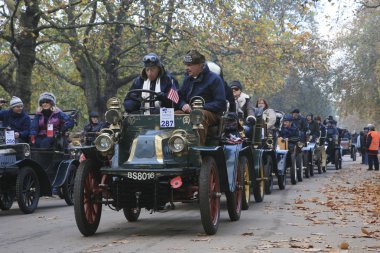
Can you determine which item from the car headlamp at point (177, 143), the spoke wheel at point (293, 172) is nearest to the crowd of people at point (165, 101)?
the car headlamp at point (177, 143)

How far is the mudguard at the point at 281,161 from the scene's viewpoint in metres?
18.9

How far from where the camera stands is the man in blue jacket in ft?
33.0

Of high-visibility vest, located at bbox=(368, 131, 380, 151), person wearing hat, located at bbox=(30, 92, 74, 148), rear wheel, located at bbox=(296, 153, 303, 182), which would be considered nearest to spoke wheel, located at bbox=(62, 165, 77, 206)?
person wearing hat, located at bbox=(30, 92, 74, 148)

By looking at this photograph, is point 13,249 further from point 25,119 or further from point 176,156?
point 25,119

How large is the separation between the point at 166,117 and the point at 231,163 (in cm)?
124

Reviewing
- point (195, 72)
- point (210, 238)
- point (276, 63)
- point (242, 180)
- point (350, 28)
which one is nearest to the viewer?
point (210, 238)

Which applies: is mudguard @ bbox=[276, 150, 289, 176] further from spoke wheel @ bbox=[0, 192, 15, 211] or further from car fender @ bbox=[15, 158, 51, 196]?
spoke wheel @ bbox=[0, 192, 15, 211]

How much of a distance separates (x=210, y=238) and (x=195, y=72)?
266 centimetres

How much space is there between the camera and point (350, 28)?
46.1m

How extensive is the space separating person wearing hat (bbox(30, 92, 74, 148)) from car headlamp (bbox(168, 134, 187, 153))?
5967mm

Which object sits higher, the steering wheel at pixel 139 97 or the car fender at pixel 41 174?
the steering wheel at pixel 139 97

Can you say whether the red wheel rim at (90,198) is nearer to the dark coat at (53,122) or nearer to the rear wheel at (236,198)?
the rear wheel at (236,198)

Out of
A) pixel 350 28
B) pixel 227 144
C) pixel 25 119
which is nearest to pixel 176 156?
pixel 227 144

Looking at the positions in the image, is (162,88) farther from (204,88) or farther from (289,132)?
(289,132)
